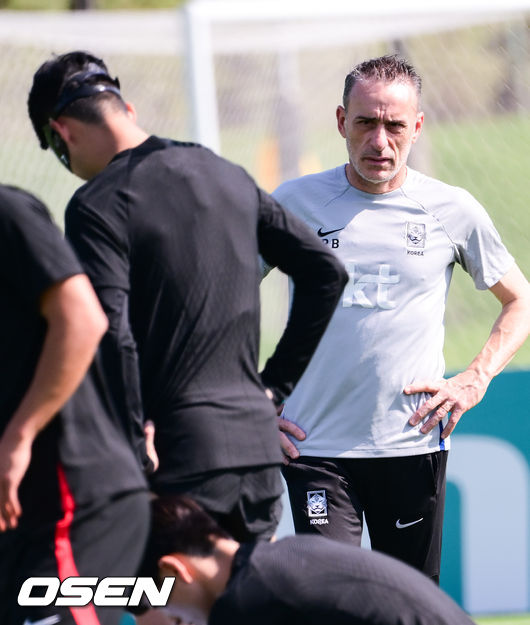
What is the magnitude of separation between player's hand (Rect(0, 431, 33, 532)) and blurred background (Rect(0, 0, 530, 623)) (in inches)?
129

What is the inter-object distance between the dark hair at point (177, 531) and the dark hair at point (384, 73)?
1757mm

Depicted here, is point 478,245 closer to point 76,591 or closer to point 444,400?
point 444,400

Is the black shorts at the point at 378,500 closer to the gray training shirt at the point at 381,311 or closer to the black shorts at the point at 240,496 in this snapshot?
the gray training shirt at the point at 381,311

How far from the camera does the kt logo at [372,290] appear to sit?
4.04 metres

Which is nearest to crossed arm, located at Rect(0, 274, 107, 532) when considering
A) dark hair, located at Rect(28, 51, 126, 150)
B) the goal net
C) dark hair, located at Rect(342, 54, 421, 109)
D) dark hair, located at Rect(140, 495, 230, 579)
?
dark hair, located at Rect(140, 495, 230, 579)

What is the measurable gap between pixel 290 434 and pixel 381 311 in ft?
1.73

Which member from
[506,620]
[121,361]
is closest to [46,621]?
[121,361]

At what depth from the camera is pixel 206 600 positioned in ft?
9.44

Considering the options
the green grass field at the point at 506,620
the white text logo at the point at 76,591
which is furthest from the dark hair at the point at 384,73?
the green grass field at the point at 506,620

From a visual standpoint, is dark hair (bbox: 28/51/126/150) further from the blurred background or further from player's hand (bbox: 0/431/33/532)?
the blurred background

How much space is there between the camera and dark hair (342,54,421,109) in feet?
13.4

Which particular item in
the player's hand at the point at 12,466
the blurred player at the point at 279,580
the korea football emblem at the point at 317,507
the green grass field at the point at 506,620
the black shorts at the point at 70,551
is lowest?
the green grass field at the point at 506,620

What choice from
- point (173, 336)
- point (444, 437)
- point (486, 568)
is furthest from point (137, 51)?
point (173, 336)

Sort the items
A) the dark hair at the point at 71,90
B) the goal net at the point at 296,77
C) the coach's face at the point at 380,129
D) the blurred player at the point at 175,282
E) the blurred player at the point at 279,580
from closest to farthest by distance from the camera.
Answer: the blurred player at the point at 279,580 < the blurred player at the point at 175,282 < the dark hair at the point at 71,90 < the coach's face at the point at 380,129 < the goal net at the point at 296,77
